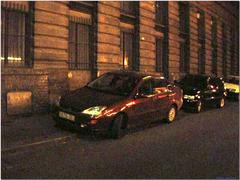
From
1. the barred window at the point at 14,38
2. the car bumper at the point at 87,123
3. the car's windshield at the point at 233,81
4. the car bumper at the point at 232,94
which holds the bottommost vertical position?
the car bumper at the point at 87,123

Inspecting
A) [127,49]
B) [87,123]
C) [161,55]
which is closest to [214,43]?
[161,55]

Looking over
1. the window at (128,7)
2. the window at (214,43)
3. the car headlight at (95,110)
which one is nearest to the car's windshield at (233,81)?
the window at (128,7)

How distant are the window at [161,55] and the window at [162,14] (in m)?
0.85

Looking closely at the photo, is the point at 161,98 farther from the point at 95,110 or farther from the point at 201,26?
the point at 201,26

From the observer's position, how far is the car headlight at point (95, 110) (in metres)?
8.87

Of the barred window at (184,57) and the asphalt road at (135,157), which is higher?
the barred window at (184,57)

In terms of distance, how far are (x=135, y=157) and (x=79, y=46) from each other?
851 cm

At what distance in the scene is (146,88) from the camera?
419 inches

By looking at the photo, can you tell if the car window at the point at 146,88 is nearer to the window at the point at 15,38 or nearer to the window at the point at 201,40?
the window at the point at 15,38

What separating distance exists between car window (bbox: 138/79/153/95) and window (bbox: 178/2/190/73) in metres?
14.0

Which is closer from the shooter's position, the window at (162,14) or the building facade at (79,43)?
the building facade at (79,43)

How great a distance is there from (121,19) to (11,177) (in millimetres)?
12713

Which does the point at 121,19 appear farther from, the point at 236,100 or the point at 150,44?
the point at 236,100

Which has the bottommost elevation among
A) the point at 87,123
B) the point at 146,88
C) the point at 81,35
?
the point at 87,123
